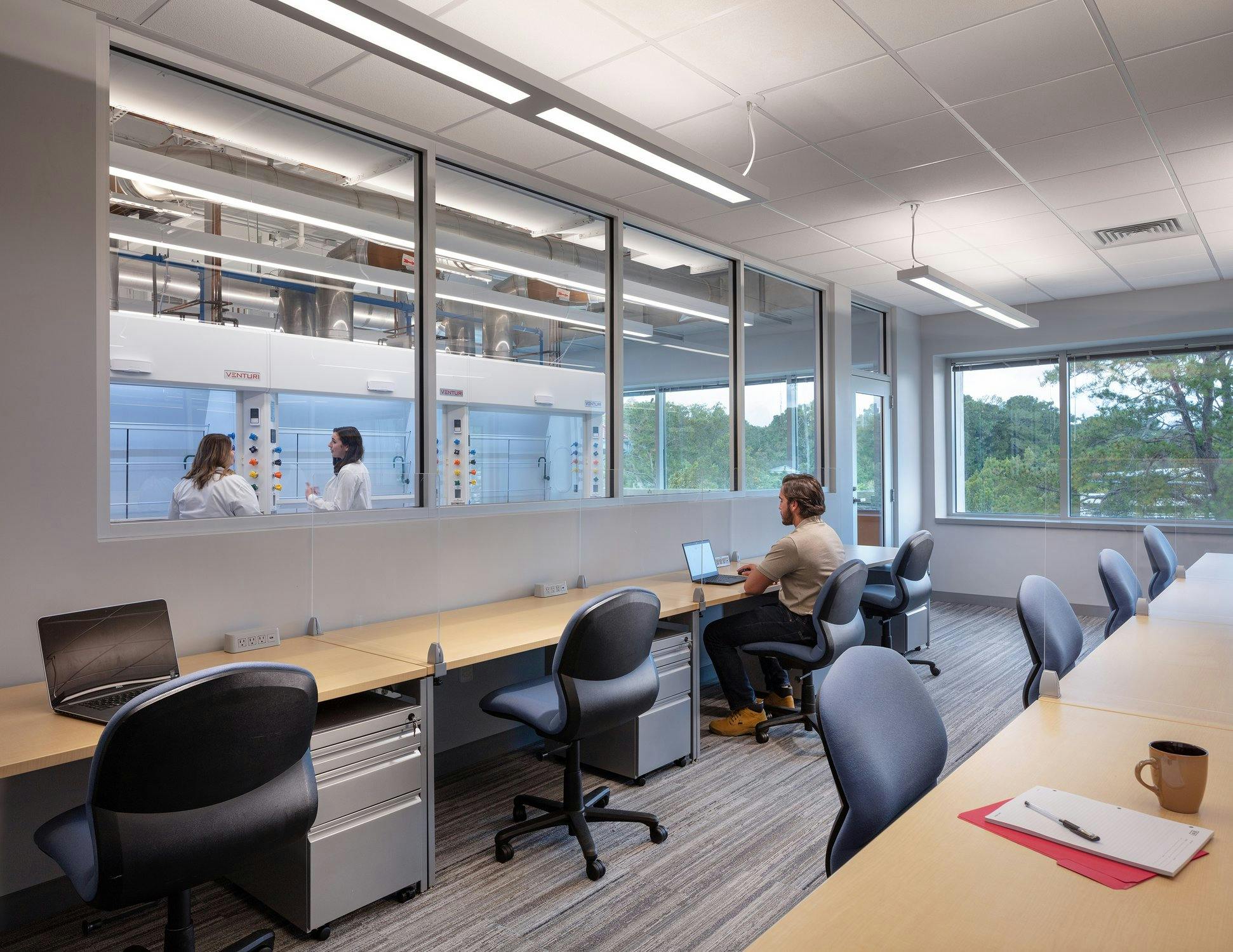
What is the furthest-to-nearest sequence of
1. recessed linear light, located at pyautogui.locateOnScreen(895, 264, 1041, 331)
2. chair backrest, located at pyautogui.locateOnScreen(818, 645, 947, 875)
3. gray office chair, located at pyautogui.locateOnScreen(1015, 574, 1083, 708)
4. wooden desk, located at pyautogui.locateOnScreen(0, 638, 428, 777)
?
1. recessed linear light, located at pyautogui.locateOnScreen(895, 264, 1041, 331)
2. gray office chair, located at pyautogui.locateOnScreen(1015, 574, 1083, 708)
3. wooden desk, located at pyautogui.locateOnScreen(0, 638, 428, 777)
4. chair backrest, located at pyautogui.locateOnScreen(818, 645, 947, 875)

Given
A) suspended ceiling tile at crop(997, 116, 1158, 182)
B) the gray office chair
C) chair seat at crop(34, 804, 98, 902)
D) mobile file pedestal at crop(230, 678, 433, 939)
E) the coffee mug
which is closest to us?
the coffee mug

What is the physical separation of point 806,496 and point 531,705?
5.78ft

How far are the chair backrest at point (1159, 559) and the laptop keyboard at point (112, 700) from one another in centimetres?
275

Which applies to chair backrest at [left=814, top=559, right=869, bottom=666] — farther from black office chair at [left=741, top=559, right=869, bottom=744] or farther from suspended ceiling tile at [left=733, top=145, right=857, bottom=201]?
suspended ceiling tile at [left=733, top=145, right=857, bottom=201]

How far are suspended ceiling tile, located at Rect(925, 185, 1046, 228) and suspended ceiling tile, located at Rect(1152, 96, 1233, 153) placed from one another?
683 mm

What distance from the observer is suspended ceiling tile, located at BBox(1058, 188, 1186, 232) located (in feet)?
13.8

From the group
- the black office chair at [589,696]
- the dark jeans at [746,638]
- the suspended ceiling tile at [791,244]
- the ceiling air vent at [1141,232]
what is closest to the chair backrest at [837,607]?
the dark jeans at [746,638]

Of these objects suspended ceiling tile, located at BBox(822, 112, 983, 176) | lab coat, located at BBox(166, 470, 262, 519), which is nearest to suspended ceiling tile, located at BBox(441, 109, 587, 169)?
suspended ceiling tile, located at BBox(822, 112, 983, 176)

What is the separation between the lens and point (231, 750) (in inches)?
64.5

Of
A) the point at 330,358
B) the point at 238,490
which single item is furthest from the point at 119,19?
the point at 238,490

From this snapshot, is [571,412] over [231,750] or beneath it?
over

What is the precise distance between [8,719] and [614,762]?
2.02 metres

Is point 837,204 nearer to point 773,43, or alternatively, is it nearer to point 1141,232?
point 773,43

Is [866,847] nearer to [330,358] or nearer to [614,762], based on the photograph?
[614,762]
